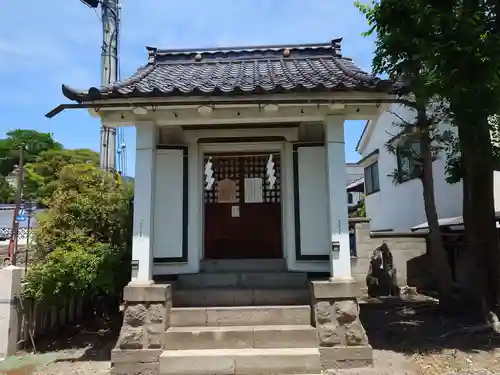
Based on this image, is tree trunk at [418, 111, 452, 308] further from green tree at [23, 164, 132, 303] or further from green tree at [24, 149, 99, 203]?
green tree at [24, 149, 99, 203]

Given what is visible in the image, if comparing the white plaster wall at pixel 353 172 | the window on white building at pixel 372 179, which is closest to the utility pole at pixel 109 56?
the window on white building at pixel 372 179

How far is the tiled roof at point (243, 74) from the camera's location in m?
6.30

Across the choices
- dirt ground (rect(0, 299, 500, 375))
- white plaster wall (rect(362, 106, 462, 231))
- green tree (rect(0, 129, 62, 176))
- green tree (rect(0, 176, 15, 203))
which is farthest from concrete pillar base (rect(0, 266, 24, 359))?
green tree (rect(0, 129, 62, 176))

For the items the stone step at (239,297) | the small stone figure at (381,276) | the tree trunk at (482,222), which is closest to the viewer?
the stone step at (239,297)

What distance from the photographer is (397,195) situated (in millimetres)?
17500

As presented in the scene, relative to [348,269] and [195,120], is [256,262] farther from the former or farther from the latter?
[195,120]

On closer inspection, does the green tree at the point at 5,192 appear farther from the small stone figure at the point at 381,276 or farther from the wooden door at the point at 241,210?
the small stone figure at the point at 381,276

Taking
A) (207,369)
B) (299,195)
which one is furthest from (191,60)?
(207,369)

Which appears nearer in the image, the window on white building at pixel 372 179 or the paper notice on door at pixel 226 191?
the paper notice on door at pixel 226 191

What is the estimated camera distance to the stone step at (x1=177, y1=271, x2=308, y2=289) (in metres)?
7.36

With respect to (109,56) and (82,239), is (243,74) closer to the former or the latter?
(82,239)

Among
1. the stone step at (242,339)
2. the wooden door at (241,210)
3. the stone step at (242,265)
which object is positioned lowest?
the stone step at (242,339)

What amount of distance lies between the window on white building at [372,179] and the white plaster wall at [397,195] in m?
0.33

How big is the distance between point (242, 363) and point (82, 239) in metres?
3.81
